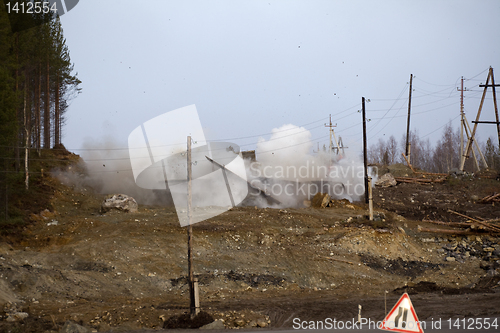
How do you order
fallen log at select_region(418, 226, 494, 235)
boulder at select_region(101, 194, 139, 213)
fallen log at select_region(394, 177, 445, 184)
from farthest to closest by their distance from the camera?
fallen log at select_region(394, 177, 445, 184), boulder at select_region(101, 194, 139, 213), fallen log at select_region(418, 226, 494, 235)

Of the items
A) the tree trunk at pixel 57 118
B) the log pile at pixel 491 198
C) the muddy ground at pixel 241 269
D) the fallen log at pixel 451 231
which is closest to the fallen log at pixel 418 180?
the log pile at pixel 491 198

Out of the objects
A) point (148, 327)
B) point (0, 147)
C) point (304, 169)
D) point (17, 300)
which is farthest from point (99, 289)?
point (304, 169)

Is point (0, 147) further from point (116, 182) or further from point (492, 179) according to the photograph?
point (492, 179)

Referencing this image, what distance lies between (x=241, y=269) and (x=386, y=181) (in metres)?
25.0

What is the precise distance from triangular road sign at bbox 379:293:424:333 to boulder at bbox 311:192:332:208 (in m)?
24.5

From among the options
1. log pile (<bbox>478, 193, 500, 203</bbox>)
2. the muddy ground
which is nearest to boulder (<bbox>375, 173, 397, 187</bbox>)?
log pile (<bbox>478, 193, 500, 203</bbox>)

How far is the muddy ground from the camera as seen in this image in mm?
13656

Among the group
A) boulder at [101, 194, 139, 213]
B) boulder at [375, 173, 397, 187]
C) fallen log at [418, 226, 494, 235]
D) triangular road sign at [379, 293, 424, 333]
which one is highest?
boulder at [375, 173, 397, 187]

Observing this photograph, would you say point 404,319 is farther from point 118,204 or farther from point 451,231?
point 118,204

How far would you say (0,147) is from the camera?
68.1 feet

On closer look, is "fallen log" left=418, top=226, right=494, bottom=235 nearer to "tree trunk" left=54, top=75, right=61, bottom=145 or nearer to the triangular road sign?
the triangular road sign

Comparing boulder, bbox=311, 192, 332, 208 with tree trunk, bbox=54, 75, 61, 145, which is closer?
boulder, bbox=311, 192, 332, 208

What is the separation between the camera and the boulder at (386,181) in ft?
129

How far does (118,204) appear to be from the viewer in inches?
1053
